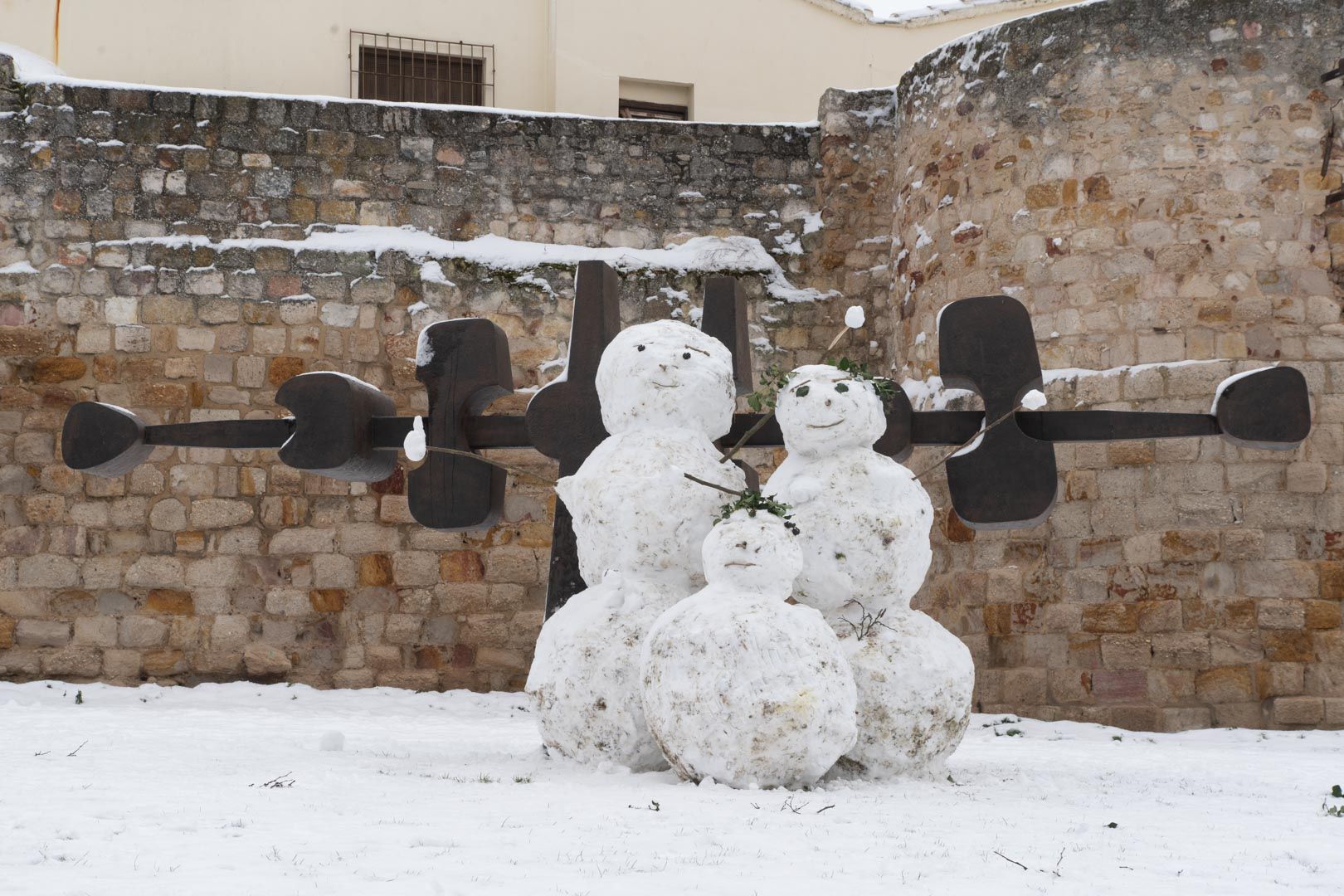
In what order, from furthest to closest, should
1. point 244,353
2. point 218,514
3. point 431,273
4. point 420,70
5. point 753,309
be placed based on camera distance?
point 420,70
point 753,309
point 431,273
point 244,353
point 218,514

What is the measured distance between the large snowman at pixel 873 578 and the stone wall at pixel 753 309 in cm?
331

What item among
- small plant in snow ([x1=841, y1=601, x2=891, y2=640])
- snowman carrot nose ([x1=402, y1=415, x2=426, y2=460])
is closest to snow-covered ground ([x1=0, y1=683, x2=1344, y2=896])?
small plant in snow ([x1=841, y1=601, x2=891, y2=640])

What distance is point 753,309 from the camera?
8570mm

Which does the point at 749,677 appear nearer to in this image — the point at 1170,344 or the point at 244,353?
the point at 1170,344

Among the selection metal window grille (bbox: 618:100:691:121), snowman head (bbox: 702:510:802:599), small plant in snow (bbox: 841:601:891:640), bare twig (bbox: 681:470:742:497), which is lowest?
small plant in snow (bbox: 841:601:891:640)

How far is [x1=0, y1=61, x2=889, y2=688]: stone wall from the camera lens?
782cm

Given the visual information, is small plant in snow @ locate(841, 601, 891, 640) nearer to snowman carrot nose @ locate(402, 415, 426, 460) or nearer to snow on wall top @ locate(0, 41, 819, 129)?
snowman carrot nose @ locate(402, 415, 426, 460)

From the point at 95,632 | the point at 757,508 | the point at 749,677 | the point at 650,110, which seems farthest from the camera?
the point at 650,110

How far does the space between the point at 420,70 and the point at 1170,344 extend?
7.25 metres

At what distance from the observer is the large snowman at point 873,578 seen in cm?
380

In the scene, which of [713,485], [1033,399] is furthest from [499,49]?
[713,485]

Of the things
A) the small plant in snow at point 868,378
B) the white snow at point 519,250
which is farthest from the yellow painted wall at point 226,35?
the small plant in snow at point 868,378

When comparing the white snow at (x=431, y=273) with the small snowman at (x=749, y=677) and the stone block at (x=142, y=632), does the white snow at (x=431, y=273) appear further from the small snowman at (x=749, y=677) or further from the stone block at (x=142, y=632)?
the small snowman at (x=749, y=677)

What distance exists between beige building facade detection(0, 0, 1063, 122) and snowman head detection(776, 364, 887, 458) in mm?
8296
